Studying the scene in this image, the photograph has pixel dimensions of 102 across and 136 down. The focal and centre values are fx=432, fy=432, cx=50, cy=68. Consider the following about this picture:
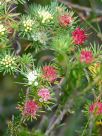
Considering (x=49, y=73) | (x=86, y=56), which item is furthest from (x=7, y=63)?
(x=86, y=56)

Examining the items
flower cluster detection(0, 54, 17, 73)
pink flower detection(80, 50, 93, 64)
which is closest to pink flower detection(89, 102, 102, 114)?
pink flower detection(80, 50, 93, 64)

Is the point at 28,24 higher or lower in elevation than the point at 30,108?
higher

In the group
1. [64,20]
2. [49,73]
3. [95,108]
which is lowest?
[95,108]

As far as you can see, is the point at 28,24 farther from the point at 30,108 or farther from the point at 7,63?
the point at 30,108

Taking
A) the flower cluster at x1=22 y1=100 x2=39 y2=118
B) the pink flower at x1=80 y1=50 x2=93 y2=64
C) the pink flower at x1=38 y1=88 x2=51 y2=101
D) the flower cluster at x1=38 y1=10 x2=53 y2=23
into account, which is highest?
the flower cluster at x1=38 y1=10 x2=53 y2=23

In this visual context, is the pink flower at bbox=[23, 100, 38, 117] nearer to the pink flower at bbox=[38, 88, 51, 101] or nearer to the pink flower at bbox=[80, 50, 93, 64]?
the pink flower at bbox=[38, 88, 51, 101]

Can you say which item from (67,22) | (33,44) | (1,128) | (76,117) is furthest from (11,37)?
(1,128)

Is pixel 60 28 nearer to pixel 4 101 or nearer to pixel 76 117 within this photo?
pixel 76 117

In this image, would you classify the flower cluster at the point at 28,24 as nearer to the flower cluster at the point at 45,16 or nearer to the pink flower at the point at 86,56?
the flower cluster at the point at 45,16
